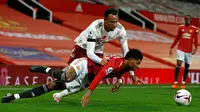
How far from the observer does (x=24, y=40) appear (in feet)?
58.4

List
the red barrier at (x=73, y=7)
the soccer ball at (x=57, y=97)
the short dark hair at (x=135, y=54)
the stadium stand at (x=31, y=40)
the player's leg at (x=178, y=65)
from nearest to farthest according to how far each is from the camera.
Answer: the short dark hair at (x=135, y=54) < the soccer ball at (x=57, y=97) < the player's leg at (x=178, y=65) < the stadium stand at (x=31, y=40) < the red barrier at (x=73, y=7)

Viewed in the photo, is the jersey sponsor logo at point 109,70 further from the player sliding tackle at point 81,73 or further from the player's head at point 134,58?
the player's head at point 134,58

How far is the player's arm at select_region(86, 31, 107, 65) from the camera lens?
737 cm

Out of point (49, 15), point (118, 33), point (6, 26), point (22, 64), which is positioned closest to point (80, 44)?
point (118, 33)

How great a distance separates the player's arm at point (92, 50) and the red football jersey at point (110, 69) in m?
0.12

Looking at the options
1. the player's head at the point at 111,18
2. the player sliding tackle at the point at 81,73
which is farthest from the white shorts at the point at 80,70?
the player's head at the point at 111,18

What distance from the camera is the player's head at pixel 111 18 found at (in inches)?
293

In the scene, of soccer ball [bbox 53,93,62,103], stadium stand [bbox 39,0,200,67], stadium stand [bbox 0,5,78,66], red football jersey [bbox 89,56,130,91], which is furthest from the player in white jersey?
stadium stand [bbox 39,0,200,67]

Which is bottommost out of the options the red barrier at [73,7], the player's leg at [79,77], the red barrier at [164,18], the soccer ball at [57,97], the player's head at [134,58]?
the soccer ball at [57,97]

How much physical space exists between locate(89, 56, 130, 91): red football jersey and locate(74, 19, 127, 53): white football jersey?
76 cm

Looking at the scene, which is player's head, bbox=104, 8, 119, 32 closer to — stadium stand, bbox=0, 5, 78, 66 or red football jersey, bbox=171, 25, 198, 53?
red football jersey, bbox=171, 25, 198, 53

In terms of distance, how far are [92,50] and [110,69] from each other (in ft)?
2.21

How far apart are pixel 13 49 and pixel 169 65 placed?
6.77 m

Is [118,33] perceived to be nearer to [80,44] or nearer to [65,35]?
[80,44]
